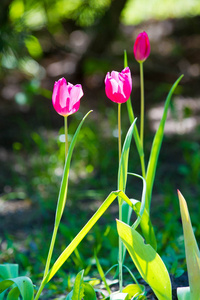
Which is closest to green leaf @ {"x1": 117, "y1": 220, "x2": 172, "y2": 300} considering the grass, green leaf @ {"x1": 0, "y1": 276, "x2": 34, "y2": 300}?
green leaf @ {"x1": 0, "y1": 276, "x2": 34, "y2": 300}

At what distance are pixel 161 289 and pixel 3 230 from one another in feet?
3.87

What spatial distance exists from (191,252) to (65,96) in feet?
1.56

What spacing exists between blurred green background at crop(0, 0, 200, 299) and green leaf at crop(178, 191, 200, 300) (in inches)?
17.6

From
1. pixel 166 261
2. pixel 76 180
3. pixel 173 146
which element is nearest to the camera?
pixel 166 261

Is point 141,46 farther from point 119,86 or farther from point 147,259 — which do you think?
point 147,259

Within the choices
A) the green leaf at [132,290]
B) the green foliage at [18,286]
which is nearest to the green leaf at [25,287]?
the green foliage at [18,286]

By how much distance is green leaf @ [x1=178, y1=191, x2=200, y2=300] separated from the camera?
1012mm

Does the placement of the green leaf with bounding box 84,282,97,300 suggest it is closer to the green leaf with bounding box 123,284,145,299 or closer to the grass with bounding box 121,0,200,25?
the green leaf with bounding box 123,284,145,299

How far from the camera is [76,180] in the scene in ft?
8.16

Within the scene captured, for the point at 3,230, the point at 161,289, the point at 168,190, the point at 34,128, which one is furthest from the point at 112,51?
the point at 161,289

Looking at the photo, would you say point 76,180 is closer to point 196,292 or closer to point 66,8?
point 66,8

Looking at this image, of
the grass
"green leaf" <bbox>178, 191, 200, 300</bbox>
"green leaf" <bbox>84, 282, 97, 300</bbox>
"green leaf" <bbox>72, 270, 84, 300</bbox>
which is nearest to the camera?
"green leaf" <bbox>178, 191, 200, 300</bbox>

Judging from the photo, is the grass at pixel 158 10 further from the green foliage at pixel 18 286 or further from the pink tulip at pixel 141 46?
the green foliage at pixel 18 286

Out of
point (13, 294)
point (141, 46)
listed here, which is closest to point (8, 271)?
point (13, 294)
